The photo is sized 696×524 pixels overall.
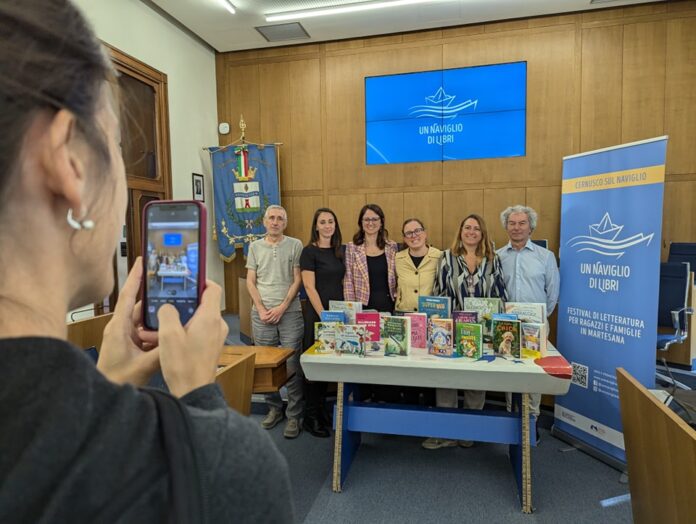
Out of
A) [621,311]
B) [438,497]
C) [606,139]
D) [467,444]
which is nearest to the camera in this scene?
[438,497]

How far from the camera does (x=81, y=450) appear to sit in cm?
29

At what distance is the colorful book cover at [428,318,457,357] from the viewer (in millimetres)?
2387

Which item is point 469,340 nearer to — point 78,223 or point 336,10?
point 78,223

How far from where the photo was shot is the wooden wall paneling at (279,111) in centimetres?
565

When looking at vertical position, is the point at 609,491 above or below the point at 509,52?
below

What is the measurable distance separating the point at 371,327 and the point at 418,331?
295 millimetres

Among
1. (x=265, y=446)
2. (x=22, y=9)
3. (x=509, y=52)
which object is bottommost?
(x=265, y=446)

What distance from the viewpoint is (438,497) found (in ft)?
7.81

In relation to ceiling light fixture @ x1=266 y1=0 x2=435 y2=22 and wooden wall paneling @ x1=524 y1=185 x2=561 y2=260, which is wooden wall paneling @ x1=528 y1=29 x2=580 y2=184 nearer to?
wooden wall paneling @ x1=524 y1=185 x2=561 y2=260

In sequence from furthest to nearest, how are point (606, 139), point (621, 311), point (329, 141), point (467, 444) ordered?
1. point (329, 141)
2. point (606, 139)
3. point (467, 444)
4. point (621, 311)

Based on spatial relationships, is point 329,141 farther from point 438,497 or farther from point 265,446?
point 265,446

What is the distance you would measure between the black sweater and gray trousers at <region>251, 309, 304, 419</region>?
294cm

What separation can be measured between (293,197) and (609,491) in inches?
178

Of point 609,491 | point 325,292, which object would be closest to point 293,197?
point 325,292
